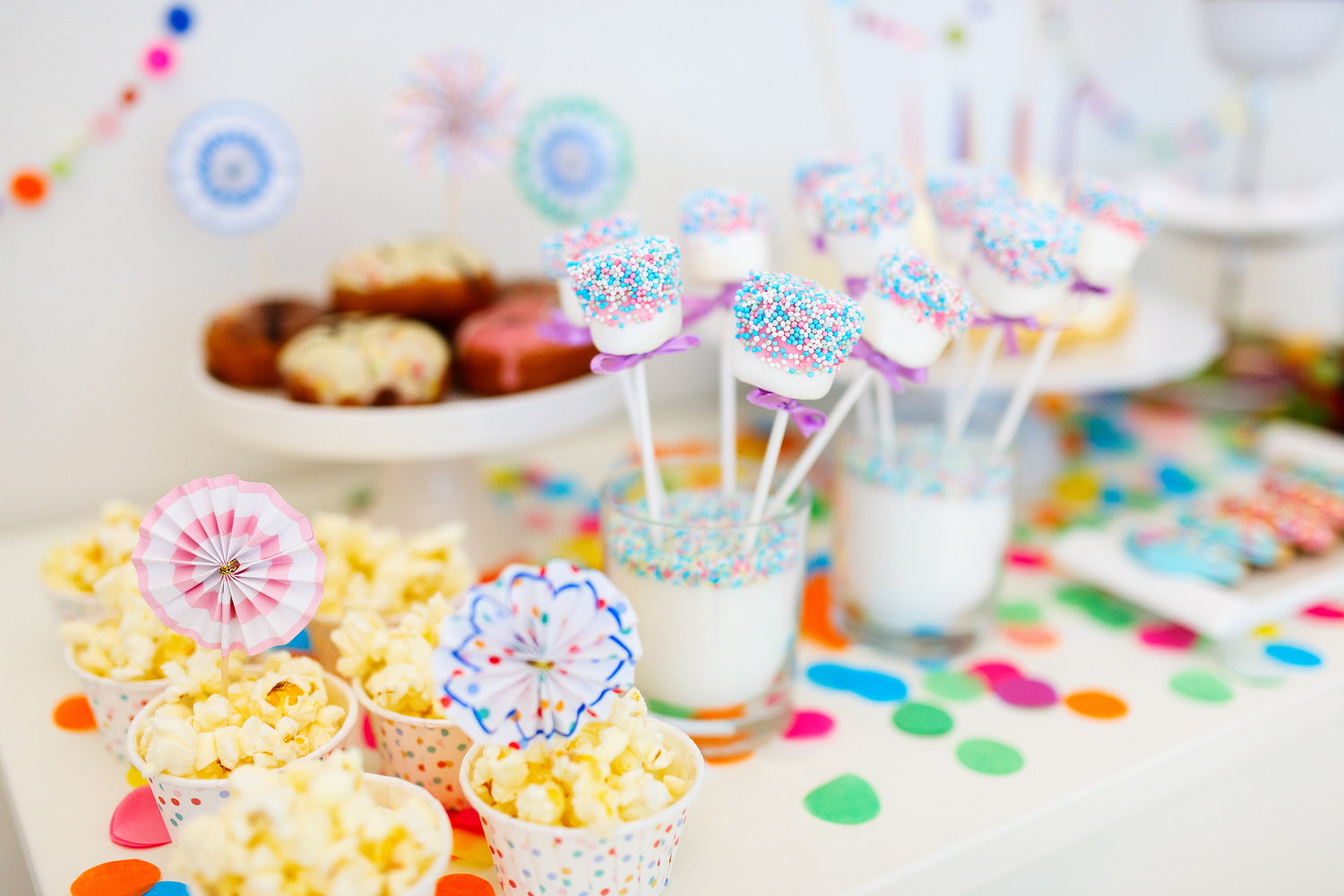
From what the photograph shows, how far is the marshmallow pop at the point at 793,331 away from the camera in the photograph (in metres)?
0.55

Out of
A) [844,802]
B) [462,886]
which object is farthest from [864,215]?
[462,886]

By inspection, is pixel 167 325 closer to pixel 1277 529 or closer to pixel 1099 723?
pixel 1099 723

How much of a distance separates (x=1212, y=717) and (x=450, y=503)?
2.08ft

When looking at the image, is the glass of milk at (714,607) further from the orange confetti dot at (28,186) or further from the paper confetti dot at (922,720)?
the orange confetti dot at (28,186)

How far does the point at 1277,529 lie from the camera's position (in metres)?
0.91

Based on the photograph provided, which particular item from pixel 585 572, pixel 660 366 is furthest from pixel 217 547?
pixel 660 366

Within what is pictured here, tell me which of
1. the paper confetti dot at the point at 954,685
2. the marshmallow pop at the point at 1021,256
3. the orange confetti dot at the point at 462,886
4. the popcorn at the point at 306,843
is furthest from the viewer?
the paper confetti dot at the point at 954,685

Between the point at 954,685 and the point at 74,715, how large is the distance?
2.04 ft

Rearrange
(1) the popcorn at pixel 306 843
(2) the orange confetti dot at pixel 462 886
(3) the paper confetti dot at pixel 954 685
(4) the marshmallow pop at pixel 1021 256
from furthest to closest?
(3) the paper confetti dot at pixel 954 685, (4) the marshmallow pop at pixel 1021 256, (2) the orange confetti dot at pixel 462 886, (1) the popcorn at pixel 306 843

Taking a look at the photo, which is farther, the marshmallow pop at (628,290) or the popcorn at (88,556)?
the popcorn at (88,556)

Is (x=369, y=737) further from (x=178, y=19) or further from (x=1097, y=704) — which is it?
(x=178, y=19)

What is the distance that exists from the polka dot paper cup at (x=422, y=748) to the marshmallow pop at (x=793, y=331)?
0.88 feet

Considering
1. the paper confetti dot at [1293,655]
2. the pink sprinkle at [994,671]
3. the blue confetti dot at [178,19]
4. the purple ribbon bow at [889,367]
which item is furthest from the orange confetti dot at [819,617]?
the blue confetti dot at [178,19]

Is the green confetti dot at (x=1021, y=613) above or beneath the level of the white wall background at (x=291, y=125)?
beneath
